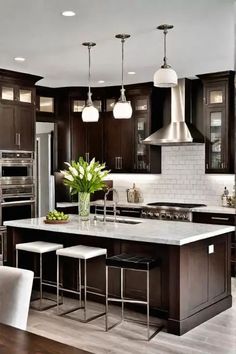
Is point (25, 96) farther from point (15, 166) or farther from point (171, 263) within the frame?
point (171, 263)

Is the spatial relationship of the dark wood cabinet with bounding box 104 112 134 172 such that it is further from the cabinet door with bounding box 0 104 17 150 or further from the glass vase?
the glass vase

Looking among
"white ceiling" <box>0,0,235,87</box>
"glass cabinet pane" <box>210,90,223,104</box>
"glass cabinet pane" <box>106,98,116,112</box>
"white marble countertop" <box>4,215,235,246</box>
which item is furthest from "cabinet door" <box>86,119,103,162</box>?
"white marble countertop" <box>4,215,235,246</box>

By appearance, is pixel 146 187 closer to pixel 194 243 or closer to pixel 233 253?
pixel 233 253

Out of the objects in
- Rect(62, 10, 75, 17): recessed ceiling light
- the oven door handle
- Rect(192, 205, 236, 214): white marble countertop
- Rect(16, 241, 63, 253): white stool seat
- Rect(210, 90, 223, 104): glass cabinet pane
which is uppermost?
Rect(62, 10, 75, 17): recessed ceiling light

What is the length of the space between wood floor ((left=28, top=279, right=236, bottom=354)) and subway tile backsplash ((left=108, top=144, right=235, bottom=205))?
9.23ft

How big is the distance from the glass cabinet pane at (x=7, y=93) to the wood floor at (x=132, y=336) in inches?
137

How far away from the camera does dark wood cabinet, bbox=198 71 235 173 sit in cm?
680

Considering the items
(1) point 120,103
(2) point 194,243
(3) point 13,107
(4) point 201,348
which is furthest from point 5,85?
(4) point 201,348

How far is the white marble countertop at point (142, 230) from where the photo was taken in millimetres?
4266

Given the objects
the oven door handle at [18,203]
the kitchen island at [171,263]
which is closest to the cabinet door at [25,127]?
the oven door handle at [18,203]

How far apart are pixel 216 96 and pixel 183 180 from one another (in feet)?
4.97

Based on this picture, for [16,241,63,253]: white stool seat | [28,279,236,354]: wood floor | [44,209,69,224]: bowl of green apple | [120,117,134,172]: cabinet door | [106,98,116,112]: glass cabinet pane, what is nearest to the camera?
[28,279,236,354]: wood floor

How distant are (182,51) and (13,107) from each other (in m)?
2.81

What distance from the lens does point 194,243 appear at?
4426 mm
